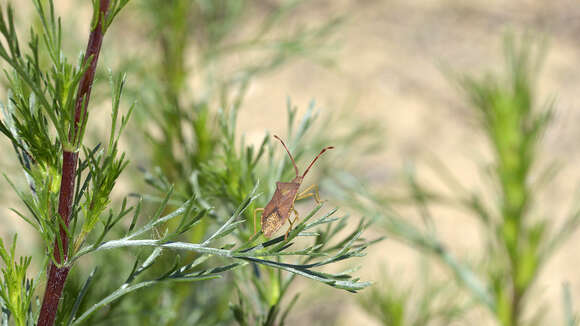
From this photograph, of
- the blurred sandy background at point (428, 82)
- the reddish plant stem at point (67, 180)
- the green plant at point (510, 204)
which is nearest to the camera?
the reddish plant stem at point (67, 180)

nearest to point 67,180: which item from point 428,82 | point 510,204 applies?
point 510,204

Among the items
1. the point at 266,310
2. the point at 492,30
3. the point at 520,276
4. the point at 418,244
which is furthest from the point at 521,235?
the point at 492,30

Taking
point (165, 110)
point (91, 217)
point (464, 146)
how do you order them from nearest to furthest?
point (91, 217)
point (165, 110)
point (464, 146)

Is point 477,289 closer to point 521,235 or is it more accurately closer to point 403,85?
point 521,235

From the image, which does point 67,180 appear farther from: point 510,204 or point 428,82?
point 428,82

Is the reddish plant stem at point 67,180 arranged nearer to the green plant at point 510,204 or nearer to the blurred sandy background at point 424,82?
the green plant at point 510,204

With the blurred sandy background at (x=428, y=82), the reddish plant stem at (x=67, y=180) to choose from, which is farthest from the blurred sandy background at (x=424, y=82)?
the reddish plant stem at (x=67, y=180)
